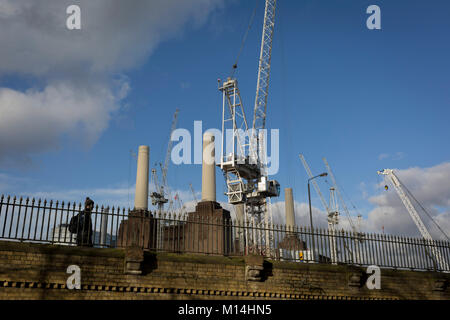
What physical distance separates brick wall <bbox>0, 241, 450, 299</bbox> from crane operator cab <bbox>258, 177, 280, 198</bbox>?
52420mm

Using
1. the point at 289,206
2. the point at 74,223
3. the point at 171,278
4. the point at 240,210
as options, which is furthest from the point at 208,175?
the point at 171,278

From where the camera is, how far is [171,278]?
13945mm

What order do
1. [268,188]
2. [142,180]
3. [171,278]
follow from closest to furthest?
[171,278] → [142,180] → [268,188]

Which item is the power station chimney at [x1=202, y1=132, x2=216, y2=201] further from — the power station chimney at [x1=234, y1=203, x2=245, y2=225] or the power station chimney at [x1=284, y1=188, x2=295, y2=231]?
the power station chimney at [x1=284, y1=188, x2=295, y2=231]

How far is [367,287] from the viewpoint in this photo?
17484mm

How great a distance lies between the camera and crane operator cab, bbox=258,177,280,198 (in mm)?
71125

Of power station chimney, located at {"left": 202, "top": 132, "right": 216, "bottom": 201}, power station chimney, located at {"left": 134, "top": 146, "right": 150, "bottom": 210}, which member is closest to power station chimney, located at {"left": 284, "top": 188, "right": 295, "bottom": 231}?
power station chimney, located at {"left": 202, "top": 132, "right": 216, "bottom": 201}

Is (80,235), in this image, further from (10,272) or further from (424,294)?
(424,294)

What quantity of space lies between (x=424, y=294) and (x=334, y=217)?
109 m

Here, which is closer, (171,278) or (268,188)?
(171,278)

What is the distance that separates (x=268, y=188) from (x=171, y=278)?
58.8m

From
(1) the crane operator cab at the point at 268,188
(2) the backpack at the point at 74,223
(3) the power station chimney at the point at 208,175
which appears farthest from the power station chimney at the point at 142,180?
(2) the backpack at the point at 74,223

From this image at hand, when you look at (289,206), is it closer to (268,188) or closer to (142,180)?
(268,188)
